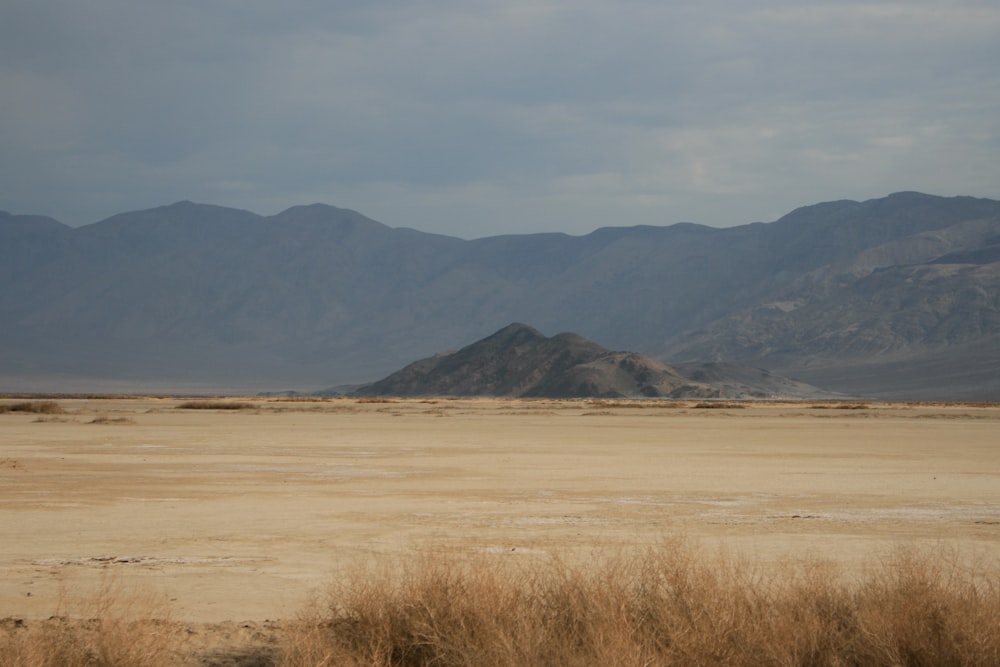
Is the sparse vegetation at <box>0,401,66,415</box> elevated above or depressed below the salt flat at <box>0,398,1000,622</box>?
above

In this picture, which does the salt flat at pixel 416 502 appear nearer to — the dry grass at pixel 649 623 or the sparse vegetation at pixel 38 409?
the dry grass at pixel 649 623

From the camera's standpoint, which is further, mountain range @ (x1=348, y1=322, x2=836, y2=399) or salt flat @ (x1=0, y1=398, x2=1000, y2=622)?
mountain range @ (x1=348, y1=322, x2=836, y2=399)

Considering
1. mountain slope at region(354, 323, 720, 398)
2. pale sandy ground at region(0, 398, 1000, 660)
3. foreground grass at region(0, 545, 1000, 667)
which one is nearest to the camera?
foreground grass at region(0, 545, 1000, 667)

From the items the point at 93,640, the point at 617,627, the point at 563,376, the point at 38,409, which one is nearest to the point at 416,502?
the point at 93,640

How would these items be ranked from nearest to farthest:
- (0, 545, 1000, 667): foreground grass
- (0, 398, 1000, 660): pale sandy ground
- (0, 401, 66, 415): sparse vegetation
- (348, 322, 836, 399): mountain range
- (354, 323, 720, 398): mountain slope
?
(0, 545, 1000, 667): foreground grass < (0, 398, 1000, 660): pale sandy ground < (0, 401, 66, 415): sparse vegetation < (354, 323, 720, 398): mountain slope < (348, 322, 836, 399): mountain range

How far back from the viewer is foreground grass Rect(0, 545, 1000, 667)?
7129mm

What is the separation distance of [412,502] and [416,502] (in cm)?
6

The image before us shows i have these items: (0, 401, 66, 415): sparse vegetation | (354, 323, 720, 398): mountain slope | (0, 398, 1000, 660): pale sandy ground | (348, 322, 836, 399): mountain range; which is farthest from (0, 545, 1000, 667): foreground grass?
(354, 323, 720, 398): mountain slope

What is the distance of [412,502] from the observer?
1630 cm

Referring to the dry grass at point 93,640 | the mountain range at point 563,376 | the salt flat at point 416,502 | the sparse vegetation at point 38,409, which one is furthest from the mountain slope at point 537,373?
the dry grass at point 93,640

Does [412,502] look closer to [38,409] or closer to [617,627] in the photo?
[617,627]

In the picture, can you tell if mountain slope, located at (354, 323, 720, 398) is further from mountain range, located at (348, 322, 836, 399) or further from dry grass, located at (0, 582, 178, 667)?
dry grass, located at (0, 582, 178, 667)

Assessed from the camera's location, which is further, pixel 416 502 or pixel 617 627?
pixel 416 502

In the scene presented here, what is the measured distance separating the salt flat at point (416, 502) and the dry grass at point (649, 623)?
758 mm
